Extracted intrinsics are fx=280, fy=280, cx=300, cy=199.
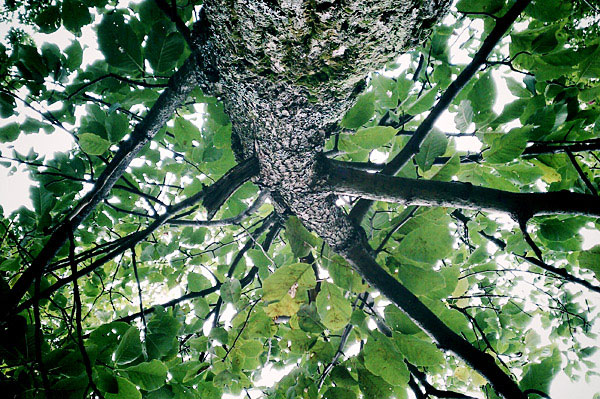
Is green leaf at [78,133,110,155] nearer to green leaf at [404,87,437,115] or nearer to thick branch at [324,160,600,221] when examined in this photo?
thick branch at [324,160,600,221]

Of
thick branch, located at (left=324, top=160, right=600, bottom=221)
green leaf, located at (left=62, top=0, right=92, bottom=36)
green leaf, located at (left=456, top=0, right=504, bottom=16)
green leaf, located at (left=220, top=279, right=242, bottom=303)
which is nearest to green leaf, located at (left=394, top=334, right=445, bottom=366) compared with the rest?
thick branch, located at (left=324, top=160, right=600, bottom=221)

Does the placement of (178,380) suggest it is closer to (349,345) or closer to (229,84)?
(349,345)

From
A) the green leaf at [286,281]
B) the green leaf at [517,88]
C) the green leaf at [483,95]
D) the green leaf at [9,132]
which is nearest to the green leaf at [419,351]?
the green leaf at [286,281]

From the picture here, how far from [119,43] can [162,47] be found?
0.14 metres

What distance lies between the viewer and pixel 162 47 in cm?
107

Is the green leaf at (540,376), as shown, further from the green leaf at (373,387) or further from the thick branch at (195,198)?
the thick branch at (195,198)

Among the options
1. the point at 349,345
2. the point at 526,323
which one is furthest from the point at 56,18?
the point at 526,323

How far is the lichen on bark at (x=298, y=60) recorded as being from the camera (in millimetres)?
696

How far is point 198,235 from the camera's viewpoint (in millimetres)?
1884

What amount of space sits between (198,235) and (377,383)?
1.35m

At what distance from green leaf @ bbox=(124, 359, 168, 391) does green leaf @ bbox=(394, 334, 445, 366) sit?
2.99ft

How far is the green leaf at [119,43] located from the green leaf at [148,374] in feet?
3.74

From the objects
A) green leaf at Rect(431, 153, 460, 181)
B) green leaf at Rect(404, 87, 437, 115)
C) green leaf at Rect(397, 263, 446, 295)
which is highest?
green leaf at Rect(404, 87, 437, 115)

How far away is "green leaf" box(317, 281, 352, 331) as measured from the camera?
1147 mm
